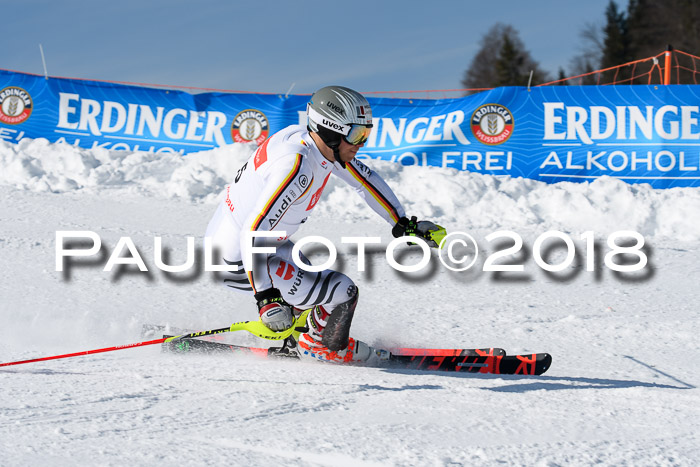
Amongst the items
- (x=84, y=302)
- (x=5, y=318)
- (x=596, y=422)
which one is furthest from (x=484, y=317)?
(x=5, y=318)

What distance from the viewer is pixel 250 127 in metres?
11.5

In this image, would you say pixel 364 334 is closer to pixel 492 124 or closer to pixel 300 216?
pixel 300 216

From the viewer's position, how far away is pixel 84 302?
533 centimetres

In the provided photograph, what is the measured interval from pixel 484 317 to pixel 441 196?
479 centimetres

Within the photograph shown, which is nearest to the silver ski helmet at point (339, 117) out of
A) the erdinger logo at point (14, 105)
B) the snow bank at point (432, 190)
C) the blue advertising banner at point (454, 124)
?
the snow bank at point (432, 190)

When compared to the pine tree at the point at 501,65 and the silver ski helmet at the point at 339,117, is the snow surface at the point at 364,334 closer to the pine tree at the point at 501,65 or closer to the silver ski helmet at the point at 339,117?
the silver ski helmet at the point at 339,117

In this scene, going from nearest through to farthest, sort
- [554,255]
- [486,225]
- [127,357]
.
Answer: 1. [127,357]
2. [554,255]
3. [486,225]

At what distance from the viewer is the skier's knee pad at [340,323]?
12.9ft

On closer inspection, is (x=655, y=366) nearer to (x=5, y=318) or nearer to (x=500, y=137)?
(x=5, y=318)

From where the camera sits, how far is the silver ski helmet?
3.55 metres

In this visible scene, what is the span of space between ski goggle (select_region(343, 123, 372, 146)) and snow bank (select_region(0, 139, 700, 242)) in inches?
224

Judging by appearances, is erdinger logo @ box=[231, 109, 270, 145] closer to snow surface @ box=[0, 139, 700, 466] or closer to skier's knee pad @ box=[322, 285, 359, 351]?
snow surface @ box=[0, 139, 700, 466]

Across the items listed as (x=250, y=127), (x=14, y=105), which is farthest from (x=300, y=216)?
(x=14, y=105)

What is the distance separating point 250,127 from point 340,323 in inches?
318
